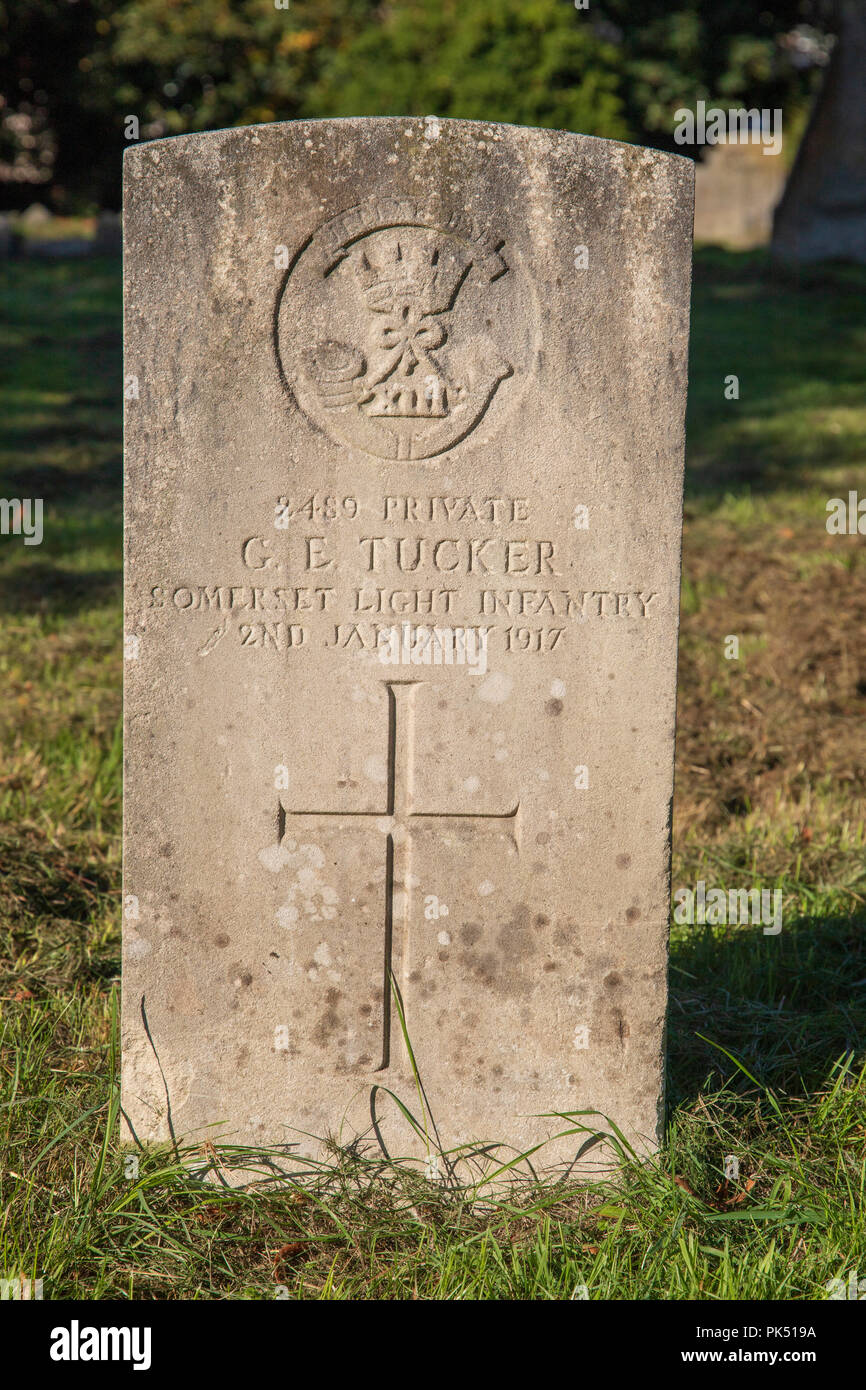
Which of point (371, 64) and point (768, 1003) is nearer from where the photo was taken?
point (768, 1003)

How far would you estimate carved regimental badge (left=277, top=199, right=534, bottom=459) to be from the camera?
2.62 meters

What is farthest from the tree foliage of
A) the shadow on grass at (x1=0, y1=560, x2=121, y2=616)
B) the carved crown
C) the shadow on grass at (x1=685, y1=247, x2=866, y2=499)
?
the carved crown

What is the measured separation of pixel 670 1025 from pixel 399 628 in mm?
1427

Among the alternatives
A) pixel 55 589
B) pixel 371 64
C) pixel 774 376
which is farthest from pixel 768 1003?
pixel 371 64

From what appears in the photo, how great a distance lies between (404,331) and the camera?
2656 mm

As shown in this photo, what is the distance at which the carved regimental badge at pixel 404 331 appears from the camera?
2.62 m

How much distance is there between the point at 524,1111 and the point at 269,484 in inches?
59.3

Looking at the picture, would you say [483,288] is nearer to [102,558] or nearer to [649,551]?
[649,551]

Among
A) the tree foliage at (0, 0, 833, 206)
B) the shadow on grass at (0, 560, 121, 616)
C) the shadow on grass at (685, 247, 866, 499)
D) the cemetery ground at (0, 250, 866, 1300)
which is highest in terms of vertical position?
the tree foliage at (0, 0, 833, 206)

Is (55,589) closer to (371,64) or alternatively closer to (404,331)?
(404,331)

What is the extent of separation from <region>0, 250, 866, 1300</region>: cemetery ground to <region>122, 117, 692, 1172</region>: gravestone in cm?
17

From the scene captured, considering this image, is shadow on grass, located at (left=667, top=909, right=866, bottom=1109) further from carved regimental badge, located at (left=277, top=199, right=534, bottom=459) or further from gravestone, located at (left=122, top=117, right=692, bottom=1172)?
carved regimental badge, located at (left=277, top=199, right=534, bottom=459)
